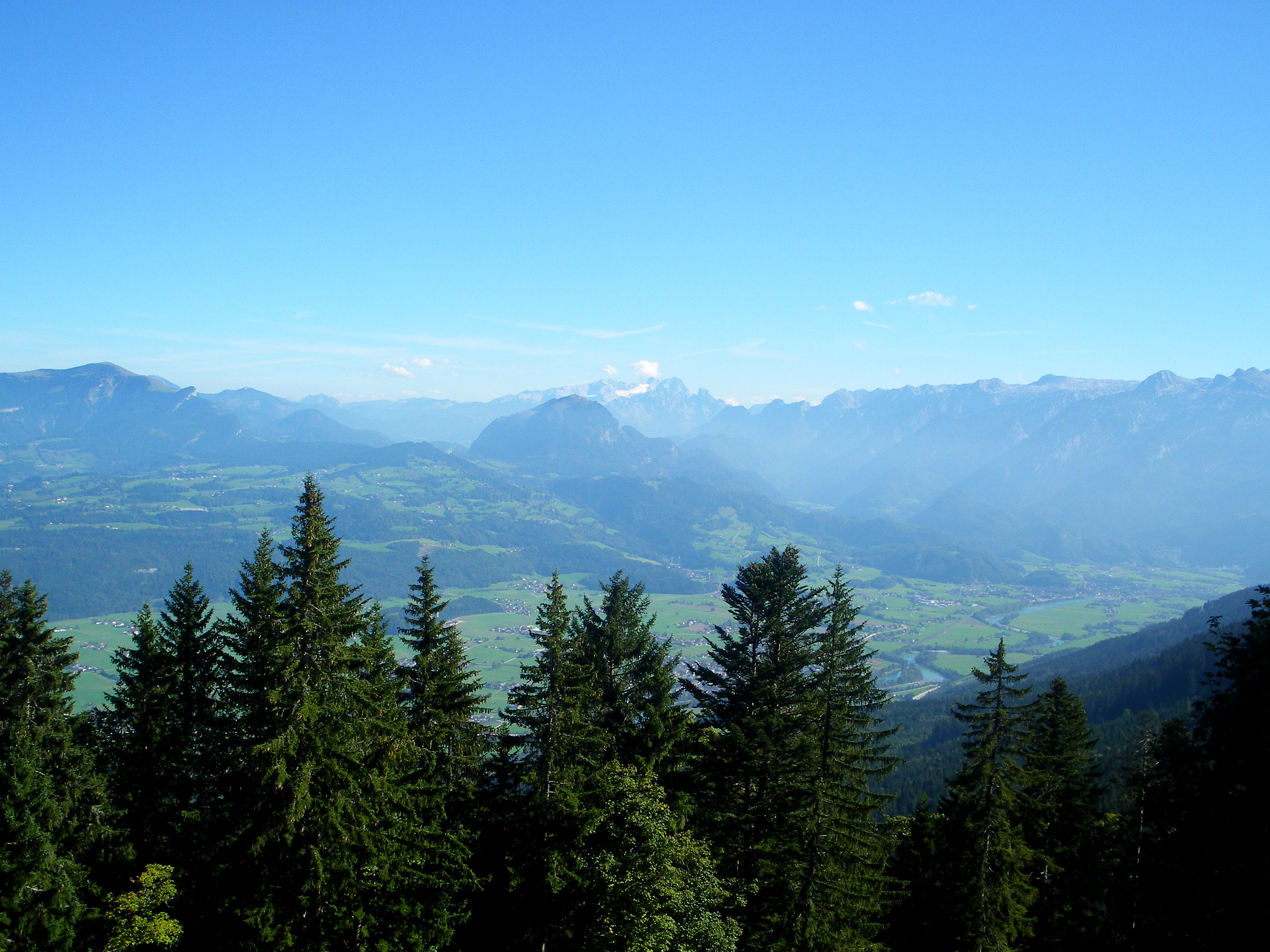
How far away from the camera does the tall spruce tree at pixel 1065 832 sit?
1157 inches

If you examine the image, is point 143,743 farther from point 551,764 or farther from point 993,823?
point 993,823

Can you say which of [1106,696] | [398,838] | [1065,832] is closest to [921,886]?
[1065,832]

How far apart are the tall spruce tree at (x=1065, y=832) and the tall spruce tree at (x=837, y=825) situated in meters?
10.0

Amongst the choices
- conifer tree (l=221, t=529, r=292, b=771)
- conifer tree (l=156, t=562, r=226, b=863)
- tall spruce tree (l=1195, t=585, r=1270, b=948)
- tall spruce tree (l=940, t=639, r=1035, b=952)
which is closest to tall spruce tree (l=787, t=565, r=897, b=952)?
tall spruce tree (l=940, t=639, r=1035, b=952)

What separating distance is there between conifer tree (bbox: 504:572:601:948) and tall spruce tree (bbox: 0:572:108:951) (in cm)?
1354

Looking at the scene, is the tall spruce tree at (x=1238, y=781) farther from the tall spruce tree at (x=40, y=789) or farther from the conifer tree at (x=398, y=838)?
the tall spruce tree at (x=40, y=789)

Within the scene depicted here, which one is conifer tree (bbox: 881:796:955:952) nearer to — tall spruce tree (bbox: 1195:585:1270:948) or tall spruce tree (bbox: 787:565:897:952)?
tall spruce tree (bbox: 787:565:897:952)

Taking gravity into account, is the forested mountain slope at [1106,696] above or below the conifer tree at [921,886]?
below

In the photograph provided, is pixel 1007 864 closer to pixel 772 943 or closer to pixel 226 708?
pixel 772 943

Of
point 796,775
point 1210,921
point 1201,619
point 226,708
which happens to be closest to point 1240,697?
point 1210,921

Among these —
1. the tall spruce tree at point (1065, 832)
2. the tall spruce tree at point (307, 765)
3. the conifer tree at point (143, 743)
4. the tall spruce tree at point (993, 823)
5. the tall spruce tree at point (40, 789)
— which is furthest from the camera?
the tall spruce tree at point (1065, 832)

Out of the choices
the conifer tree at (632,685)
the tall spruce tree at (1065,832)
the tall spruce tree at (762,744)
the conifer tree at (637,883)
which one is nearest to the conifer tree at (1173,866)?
the tall spruce tree at (1065,832)

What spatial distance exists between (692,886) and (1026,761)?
682 inches

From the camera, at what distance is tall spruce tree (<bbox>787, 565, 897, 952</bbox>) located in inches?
880
